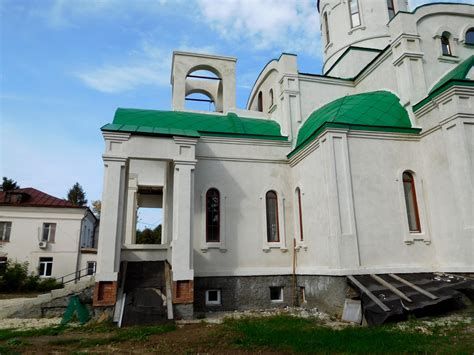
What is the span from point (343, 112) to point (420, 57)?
3152 mm

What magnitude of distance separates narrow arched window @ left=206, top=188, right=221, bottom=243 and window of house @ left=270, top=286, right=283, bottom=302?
7.61 ft

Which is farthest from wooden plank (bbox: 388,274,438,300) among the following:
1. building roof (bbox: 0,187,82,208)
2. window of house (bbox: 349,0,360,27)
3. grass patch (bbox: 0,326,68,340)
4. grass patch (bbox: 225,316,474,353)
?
building roof (bbox: 0,187,82,208)

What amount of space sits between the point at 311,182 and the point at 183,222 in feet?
12.9

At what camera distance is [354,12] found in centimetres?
1655

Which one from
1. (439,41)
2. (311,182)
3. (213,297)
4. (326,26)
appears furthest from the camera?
(326,26)

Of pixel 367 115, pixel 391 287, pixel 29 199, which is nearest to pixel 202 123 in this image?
pixel 367 115

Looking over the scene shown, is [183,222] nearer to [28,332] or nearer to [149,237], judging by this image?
[28,332]

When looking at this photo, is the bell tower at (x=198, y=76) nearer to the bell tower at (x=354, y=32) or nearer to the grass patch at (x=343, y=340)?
the bell tower at (x=354, y=32)

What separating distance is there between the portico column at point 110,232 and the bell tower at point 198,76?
554 cm

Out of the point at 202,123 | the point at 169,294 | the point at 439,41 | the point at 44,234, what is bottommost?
the point at 169,294

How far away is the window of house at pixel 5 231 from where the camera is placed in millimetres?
23891

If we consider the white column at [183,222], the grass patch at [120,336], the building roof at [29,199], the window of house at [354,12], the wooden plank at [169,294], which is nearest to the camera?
the grass patch at [120,336]

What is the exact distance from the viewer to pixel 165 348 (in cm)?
621

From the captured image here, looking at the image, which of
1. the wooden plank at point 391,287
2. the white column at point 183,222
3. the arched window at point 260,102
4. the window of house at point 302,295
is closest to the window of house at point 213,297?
the white column at point 183,222
